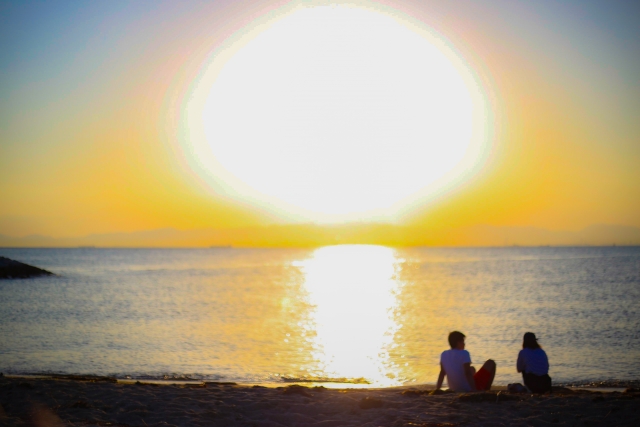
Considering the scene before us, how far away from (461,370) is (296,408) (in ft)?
13.2

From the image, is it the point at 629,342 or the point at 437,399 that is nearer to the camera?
the point at 437,399

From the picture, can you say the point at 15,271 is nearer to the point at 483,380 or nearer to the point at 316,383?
the point at 316,383

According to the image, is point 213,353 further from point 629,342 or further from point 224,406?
point 629,342

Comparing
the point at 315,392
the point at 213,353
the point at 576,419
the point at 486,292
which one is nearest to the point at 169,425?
the point at 315,392

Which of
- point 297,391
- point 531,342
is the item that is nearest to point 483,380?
point 531,342

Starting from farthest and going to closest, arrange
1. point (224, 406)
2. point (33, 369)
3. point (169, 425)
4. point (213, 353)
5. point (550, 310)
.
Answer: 1. point (550, 310)
2. point (213, 353)
3. point (33, 369)
4. point (224, 406)
5. point (169, 425)

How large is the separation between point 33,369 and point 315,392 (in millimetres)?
11376

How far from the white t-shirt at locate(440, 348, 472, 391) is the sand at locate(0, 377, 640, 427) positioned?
1.88 feet

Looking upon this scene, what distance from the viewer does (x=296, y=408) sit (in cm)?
1104

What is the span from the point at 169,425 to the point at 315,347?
15020mm

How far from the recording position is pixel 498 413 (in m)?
10.3

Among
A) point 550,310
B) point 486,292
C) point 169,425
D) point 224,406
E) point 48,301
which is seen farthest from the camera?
point 486,292

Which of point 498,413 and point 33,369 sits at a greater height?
point 498,413

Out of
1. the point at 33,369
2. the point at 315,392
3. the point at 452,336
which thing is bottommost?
the point at 33,369
